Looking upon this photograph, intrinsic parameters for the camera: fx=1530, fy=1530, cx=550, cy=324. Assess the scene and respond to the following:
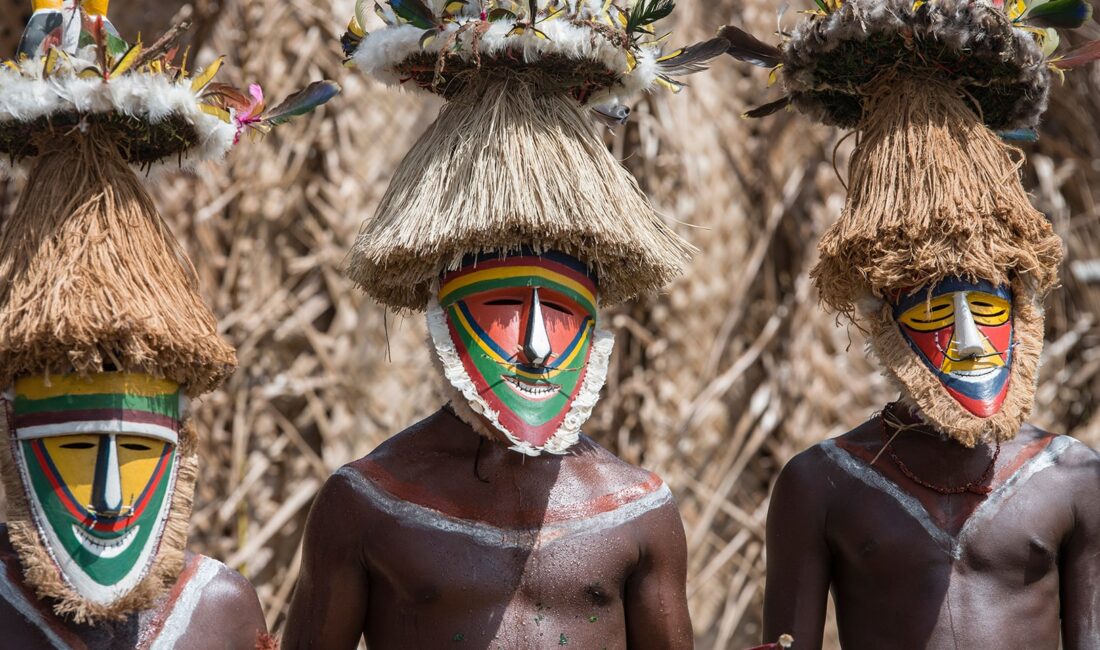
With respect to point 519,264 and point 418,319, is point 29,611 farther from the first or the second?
point 418,319

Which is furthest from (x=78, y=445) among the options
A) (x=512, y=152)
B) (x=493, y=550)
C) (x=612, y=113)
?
(x=612, y=113)

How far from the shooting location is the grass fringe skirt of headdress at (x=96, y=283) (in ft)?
12.0

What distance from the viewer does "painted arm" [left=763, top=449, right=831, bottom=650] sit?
4.20 metres

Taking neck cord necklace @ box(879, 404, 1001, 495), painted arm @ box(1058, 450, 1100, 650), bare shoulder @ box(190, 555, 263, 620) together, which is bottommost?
painted arm @ box(1058, 450, 1100, 650)

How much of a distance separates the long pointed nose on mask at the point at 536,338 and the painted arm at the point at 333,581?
1.97 ft

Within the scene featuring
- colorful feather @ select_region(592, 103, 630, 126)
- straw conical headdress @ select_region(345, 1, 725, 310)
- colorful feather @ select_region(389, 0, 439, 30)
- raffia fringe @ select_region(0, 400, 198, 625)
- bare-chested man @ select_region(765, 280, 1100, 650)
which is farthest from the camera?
colorful feather @ select_region(592, 103, 630, 126)

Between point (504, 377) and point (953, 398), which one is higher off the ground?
point (504, 377)

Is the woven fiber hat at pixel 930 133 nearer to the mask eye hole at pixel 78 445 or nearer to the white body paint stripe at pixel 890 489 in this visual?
the white body paint stripe at pixel 890 489

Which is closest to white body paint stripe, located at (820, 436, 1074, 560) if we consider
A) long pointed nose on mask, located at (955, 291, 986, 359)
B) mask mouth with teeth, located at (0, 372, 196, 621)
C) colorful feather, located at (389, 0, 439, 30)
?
long pointed nose on mask, located at (955, 291, 986, 359)

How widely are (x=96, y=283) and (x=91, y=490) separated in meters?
0.50

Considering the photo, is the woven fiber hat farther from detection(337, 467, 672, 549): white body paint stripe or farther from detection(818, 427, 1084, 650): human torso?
detection(337, 467, 672, 549): white body paint stripe

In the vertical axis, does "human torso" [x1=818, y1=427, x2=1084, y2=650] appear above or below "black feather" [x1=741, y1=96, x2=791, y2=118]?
below

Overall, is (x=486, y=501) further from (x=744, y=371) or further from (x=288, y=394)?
(x=744, y=371)

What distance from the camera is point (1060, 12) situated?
427cm
